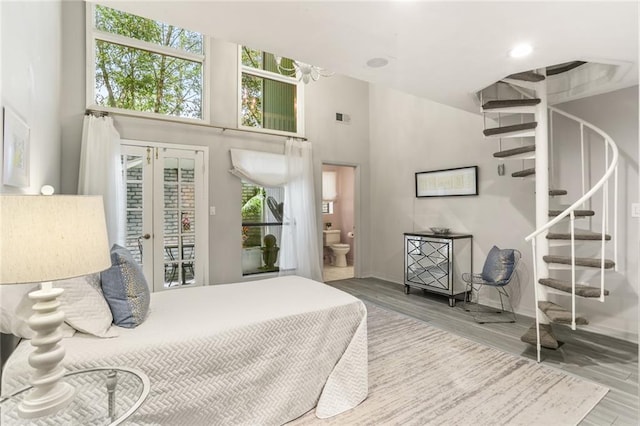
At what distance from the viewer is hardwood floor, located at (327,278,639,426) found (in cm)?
200

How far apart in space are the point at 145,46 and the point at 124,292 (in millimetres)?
3566

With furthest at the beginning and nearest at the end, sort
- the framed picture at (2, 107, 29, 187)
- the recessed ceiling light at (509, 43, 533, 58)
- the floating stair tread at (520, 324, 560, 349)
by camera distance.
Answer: the floating stair tread at (520, 324, 560, 349) → the recessed ceiling light at (509, 43, 533, 58) → the framed picture at (2, 107, 29, 187)

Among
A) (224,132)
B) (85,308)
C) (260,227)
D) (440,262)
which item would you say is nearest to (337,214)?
(260,227)

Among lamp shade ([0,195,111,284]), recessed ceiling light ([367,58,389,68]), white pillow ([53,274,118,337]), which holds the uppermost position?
recessed ceiling light ([367,58,389,68])

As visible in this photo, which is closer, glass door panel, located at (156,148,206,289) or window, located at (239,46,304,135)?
glass door panel, located at (156,148,206,289)

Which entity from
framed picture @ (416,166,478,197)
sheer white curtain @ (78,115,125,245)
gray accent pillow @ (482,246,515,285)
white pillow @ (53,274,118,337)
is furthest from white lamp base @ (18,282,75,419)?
framed picture @ (416,166,478,197)

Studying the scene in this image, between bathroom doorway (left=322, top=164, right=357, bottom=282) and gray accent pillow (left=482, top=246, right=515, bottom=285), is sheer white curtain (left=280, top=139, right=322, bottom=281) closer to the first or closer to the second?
bathroom doorway (left=322, top=164, right=357, bottom=282)

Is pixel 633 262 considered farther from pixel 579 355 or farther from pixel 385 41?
pixel 385 41

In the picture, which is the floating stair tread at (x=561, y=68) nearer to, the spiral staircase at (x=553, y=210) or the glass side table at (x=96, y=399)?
the spiral staircase at (x=553, y=210)

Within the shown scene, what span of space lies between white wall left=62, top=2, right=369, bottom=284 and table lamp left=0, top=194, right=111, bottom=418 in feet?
10.3

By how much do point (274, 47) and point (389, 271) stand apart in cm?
414

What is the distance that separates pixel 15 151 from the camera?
5.04 feet

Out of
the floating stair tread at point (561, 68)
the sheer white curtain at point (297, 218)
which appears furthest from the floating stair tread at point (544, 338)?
the sheer white curtain at point (297, 218)

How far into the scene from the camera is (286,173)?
4781 millimetres
